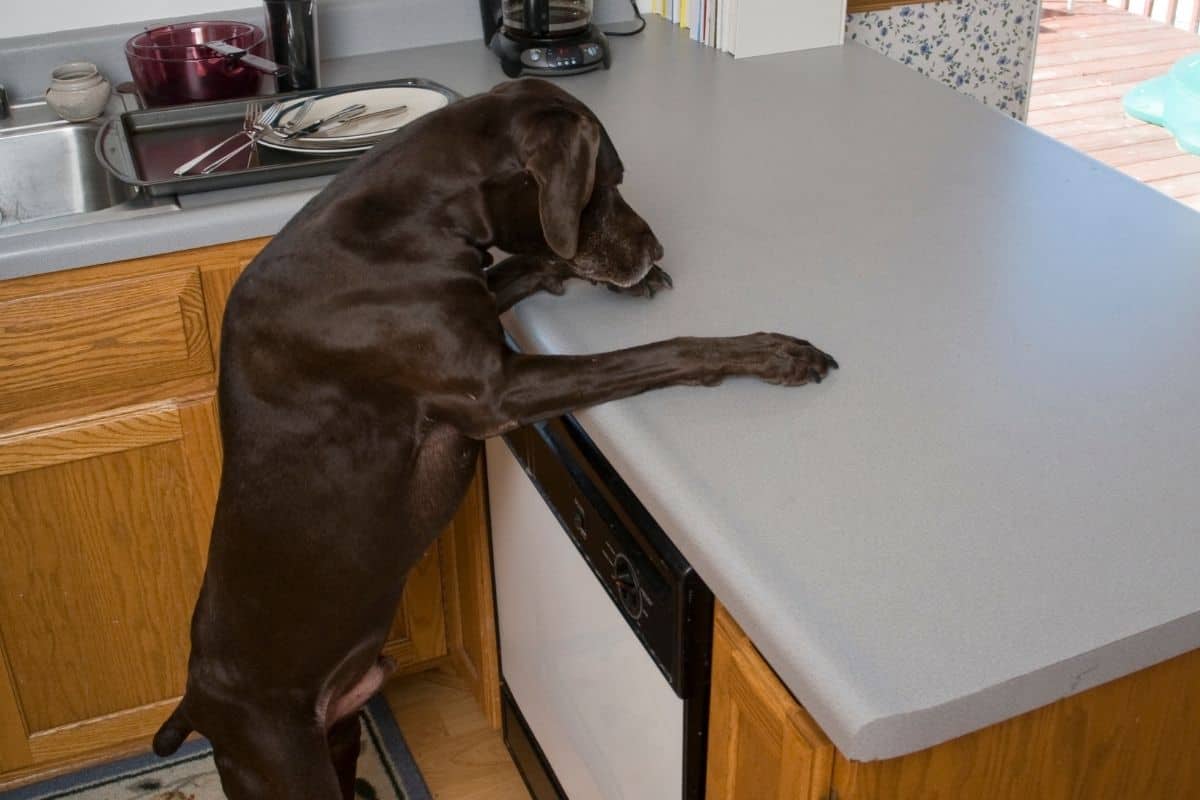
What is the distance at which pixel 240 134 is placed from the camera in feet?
5.98

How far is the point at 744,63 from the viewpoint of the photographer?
2.02 metres

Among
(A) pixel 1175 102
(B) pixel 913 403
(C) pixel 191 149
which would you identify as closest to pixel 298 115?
(C) pixel 191 149

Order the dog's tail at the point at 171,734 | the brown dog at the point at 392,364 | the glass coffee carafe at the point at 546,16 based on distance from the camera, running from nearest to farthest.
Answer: the brown dog at the point at 392,364 < the dog's tail at the point at 171,734 < the glass coffee carafe at the point at 546,16

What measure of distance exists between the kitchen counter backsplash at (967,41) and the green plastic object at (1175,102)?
2.00 meters

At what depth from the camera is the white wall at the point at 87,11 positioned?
1.95 m

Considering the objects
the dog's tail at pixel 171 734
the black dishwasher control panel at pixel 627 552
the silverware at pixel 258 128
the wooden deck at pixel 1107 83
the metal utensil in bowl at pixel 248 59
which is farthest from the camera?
the wooden deck at pixel 1107 83

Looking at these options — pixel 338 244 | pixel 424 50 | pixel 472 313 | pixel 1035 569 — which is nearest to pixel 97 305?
pixel 338 244

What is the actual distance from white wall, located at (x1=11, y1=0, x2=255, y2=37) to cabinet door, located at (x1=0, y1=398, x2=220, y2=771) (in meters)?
0.73

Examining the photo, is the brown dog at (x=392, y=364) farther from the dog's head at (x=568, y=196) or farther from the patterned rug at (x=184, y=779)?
the patterned rug at (x=184, y=779)

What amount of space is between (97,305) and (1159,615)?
4.07 ft

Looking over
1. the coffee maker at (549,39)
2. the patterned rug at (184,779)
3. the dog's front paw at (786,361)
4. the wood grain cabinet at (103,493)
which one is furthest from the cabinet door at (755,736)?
the coffee maker at (549,39)

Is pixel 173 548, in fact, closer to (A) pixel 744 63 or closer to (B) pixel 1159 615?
(A) pixel 744 63

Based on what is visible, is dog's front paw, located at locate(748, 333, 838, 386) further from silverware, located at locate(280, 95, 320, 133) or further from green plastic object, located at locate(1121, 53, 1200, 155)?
green plastic object, located at locate(1121, 53, 1200, 155)

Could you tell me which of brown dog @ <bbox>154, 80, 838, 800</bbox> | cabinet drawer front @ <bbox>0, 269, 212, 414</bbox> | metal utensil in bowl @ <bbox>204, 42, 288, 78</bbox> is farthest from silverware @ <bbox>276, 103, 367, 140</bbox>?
brown dog @ <bbox>154, 80, 838, 800</bbox>
